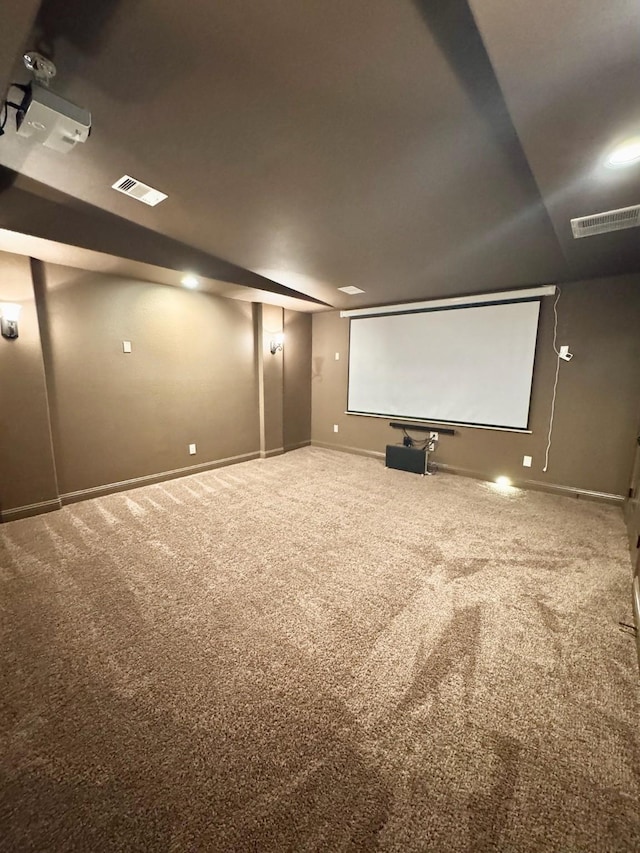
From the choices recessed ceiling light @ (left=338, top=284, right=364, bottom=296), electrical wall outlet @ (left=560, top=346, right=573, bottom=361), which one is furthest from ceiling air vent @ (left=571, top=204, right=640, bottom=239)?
recessed ceiling light @ (left=338, top=284, right=364, bottom=296)

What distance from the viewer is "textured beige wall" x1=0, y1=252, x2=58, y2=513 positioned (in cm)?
288

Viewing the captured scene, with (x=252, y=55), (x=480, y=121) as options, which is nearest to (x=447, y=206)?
(x=480, y=121)

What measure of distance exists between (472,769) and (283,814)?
654 mm

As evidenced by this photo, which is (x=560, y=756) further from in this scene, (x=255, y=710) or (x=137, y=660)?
(x=137, y=660)

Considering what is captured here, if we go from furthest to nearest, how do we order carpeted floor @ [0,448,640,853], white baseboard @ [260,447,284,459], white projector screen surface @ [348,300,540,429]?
white baseboard @ [260,447,284,459] < white projector screen surface @ [348,300,540,429] < carpeted floor @ [0,448,640,853]

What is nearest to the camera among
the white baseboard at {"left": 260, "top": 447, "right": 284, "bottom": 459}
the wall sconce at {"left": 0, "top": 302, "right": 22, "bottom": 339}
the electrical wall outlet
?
the wall sconce at {"left": 0, "top": 302, "right": 22, "bottom": 339}

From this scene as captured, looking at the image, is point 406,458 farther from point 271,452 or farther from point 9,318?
point 9,318

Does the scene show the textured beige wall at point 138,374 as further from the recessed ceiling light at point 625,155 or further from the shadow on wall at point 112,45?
the recessed ceiling light at point 625,155

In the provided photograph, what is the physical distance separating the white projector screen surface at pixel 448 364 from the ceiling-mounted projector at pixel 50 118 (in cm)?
398

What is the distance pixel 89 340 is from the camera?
3428mm

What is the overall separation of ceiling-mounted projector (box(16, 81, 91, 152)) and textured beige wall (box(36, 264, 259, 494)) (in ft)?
6.67

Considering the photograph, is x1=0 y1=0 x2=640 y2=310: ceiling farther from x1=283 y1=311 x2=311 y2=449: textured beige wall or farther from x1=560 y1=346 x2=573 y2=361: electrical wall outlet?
x1=283 y1=311 x2=311 y2=449: textured beige wall

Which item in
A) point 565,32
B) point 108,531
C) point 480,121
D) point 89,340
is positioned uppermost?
point 480,121

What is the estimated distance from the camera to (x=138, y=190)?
85.9 inches
